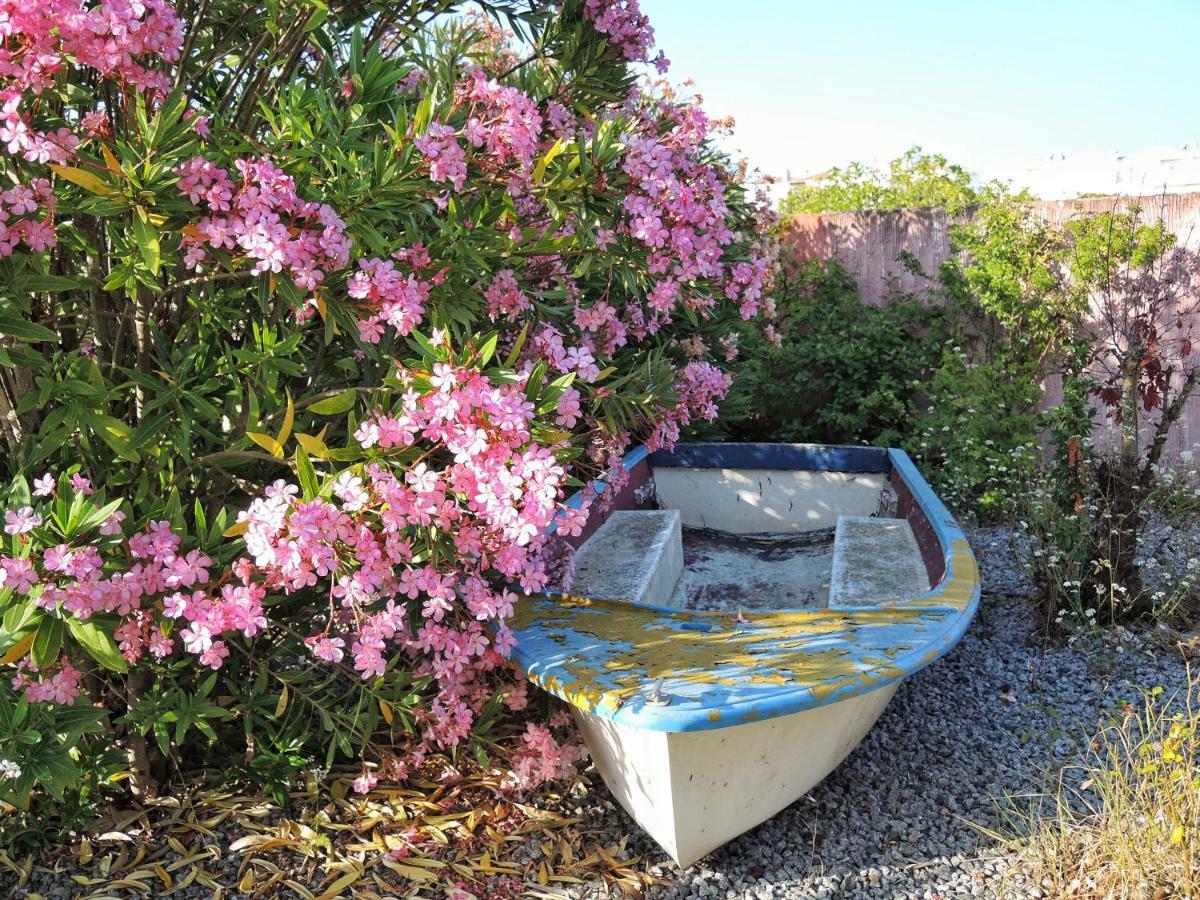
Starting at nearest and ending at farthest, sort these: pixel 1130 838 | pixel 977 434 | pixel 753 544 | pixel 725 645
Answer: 1. pixel 1130 838
2. pixel 725 645
3. pixel 753 544
4. pixel 977 434

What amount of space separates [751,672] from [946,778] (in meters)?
1.24

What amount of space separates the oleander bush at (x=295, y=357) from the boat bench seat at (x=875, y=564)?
850mm

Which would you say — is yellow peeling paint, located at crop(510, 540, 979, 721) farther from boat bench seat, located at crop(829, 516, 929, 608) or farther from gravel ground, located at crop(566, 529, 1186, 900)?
gravel ground, located at crop(566, 529, 1186, 900)

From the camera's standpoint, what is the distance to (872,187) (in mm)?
12773

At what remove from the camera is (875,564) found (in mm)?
3836

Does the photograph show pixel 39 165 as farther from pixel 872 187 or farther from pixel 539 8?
pixel 872 187

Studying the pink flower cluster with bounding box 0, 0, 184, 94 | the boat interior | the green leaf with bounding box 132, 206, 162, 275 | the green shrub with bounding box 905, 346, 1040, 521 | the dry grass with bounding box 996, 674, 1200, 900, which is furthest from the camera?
the green shrub with bounding box 905, 346, 1040, 521

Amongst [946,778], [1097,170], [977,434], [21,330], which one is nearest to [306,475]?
[21,330]

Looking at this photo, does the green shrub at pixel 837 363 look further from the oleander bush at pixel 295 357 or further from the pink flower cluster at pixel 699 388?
the oleander bush at pixel 295 357

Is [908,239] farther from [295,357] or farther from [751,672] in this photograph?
[295,357]

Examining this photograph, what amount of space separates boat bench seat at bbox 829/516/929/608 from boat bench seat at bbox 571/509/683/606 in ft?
2.19

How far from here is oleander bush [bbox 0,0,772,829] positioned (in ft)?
6.51

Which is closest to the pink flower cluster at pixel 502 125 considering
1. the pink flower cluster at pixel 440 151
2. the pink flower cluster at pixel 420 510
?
the pink flower cluster at pixel 440 151

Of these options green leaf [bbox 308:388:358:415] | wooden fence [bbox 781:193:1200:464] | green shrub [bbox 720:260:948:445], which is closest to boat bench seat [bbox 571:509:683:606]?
green leaf [bbox 308:388:358:415]
